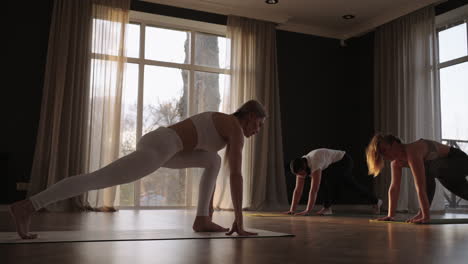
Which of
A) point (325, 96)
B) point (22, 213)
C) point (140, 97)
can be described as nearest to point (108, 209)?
point (140, 97)

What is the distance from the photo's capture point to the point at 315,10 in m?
Answer: 6.91

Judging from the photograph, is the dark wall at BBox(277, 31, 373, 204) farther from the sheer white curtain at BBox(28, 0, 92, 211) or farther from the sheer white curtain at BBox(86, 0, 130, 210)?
the sheer white curtain at BBox(28, 0, 92, 211)

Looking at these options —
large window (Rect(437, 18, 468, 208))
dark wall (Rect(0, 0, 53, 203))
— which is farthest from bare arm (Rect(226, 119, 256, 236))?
large window (Rect(437, 18, 468, 208))

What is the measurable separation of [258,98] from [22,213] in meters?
5.12

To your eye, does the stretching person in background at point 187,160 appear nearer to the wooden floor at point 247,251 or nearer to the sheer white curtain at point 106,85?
the wooden floor at point 247,251

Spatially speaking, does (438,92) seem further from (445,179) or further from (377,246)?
(377,246)

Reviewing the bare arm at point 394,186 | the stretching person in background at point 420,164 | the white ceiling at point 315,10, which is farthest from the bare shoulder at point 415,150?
the white ceiling at point 315,10

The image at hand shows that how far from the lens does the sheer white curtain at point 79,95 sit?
18.3ft

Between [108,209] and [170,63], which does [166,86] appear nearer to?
[170,63]

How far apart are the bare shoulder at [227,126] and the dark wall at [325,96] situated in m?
4.94

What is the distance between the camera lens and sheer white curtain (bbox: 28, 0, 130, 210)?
5590mm

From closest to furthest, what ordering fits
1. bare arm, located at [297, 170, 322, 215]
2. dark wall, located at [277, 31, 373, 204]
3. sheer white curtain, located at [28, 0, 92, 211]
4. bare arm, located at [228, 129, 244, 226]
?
bare arm, located at [228, 129, 244, 226] → bare arm, located at [297, 170, 322, 215] → sheer white curtain, located at [28, 0, 92, 211] → dark wall, located at [277, 31, 373, 204]

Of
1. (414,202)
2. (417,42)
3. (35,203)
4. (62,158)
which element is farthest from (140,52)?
(35,203)

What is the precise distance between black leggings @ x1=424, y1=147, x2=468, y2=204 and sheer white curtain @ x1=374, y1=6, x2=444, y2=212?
2115 mm
